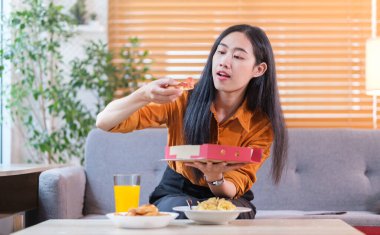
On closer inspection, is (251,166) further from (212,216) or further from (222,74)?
(212,216)

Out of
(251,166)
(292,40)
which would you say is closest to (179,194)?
(251,166)

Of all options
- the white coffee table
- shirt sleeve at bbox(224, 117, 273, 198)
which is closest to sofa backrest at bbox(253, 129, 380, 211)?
shirt sleeve at bbox(224, 117, 273, 198)

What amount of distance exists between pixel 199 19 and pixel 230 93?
69.3 inches

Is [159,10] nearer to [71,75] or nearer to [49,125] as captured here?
[71,75]

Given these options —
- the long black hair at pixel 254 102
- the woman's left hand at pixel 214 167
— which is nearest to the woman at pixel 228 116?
the long black hair at pixel 254 102

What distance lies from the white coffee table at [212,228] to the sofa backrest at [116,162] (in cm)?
146

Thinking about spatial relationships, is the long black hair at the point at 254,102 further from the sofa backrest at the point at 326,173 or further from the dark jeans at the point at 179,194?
the sofa backrest at the point at 326,173

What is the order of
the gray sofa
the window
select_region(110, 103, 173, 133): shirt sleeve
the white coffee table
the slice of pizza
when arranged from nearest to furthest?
the white coffee table, the slice of pizza, select_region(110, 103, 173, 133): shirt sleeve, the gray sofa, the window

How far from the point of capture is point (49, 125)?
14.1ft

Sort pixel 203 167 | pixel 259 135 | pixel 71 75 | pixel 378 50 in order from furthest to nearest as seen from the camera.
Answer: pixel 71 75, pixel 378 50, pixel 259 135, pixel 203 167

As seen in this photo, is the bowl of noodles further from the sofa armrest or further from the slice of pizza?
the sofa armrest

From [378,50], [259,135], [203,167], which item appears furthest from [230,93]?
[378,50]

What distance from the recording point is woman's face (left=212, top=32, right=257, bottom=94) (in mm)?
2512

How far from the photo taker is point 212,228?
6.32 feet
